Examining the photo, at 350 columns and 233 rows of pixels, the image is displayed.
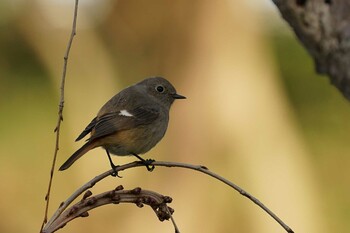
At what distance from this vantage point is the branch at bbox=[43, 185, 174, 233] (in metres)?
1.87

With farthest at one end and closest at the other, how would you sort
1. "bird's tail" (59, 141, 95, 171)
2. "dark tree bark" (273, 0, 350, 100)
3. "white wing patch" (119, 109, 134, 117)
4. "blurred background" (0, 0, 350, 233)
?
"blurred background" (0, 0, 350, 233) < "white wing patch" (119, 109, 134, 117) < "bird's tail" (59, 141, 95, 171) < "dark tree bark" (273, 0, 350, 100)

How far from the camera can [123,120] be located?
3184mm

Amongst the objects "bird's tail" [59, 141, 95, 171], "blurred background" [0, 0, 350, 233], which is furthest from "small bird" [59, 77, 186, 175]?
"blurred background" [0, 0, 350, 233]

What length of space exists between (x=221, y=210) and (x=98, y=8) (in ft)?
9.06

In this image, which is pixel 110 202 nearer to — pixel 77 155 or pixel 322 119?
pixel 77 155

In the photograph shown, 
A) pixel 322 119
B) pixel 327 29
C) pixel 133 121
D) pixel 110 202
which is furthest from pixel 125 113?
pixel 322 119

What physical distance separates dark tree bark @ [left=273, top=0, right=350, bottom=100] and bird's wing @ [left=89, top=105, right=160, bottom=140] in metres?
1.32

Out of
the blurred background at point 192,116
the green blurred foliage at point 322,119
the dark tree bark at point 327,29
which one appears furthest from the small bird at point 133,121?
the green blurred foliage at point 322,119

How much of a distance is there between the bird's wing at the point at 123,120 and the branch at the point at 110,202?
3.05 ft

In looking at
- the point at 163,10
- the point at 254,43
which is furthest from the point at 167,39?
the point at 254,43

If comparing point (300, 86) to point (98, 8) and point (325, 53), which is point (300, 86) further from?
point (325, 53)

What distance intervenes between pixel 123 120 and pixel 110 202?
4.20ft

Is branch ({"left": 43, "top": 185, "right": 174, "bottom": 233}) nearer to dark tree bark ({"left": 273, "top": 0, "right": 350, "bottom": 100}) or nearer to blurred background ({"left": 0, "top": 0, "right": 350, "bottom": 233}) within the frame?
dark tree bark ({"left": 273, "top": 0, "right": 350, "bottom": 100})

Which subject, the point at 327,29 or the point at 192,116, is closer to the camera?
the point at 327,29
